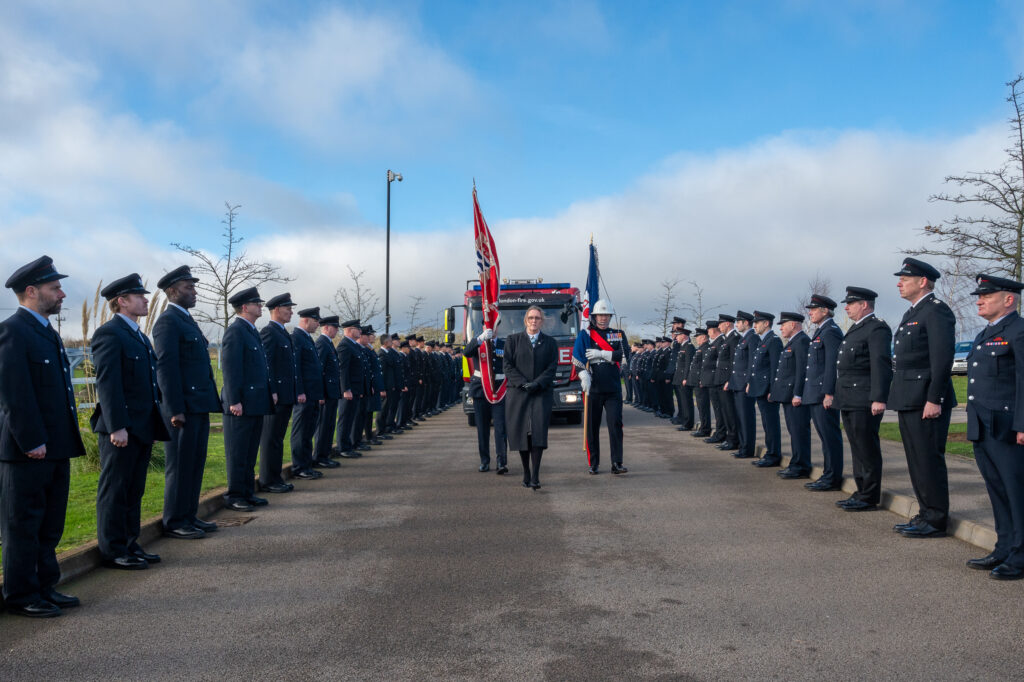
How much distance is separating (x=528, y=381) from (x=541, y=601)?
5.01m

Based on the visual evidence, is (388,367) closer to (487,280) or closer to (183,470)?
(487,280)

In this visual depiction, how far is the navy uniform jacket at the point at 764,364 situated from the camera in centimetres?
1158

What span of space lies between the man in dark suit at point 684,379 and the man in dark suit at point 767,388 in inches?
215

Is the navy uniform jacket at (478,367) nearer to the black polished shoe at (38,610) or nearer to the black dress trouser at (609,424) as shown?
the black dress trouser at (609,424)

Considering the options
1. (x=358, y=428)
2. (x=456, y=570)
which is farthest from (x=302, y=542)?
(x=358, y=428)

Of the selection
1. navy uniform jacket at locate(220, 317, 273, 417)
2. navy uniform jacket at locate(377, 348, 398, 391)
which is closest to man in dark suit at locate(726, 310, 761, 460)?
navy uniform jacket at locate(220, 317, 273, 417)

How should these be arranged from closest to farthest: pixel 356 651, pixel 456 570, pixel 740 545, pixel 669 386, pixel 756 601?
pixel 356 651 → pixel 756 601 → pixel 456 570 → pixel 740 545 → pixel 669 386

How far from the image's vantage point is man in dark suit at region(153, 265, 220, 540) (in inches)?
276

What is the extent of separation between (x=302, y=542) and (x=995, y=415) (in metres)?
5.52

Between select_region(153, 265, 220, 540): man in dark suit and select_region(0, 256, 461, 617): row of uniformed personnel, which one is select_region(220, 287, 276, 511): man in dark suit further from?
select_region(153, 265, 220, 540): man in dark suit

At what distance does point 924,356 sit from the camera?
6.88m

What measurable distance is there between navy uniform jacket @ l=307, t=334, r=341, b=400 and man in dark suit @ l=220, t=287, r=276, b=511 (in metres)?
3.28

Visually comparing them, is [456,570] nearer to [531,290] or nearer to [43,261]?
[43,261]

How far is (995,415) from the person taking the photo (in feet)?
19.0
